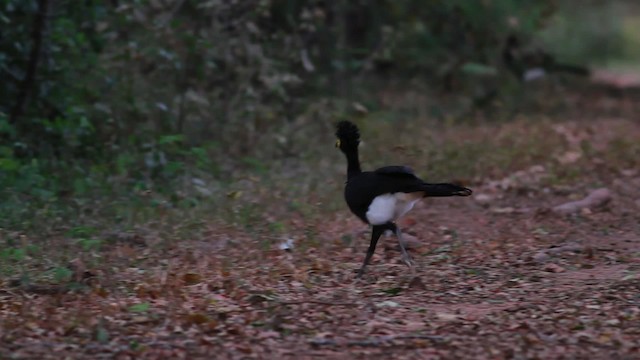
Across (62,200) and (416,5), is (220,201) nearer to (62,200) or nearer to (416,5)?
(62,200)

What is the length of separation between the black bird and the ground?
7.06m

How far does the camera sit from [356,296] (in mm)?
6129

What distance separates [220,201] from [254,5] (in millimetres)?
3177

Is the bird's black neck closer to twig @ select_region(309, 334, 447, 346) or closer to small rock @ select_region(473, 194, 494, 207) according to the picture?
twig @ select_region(309, 334, 447, 346)

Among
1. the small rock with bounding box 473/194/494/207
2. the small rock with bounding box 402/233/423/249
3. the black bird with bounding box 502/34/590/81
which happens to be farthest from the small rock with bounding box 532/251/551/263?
the black bird with bounding box 502/34/590/81

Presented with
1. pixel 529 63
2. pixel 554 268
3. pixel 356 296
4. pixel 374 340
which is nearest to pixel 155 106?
pixel 356 296

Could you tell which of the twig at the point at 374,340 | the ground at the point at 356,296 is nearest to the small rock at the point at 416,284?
the ground at the point at 356,296

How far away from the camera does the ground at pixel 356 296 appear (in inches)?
200

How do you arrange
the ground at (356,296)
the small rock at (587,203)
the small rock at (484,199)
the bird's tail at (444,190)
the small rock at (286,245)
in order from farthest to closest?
1. the small rock at (484,199)
2. the small rock at (587,203)
3. the small rock at (286,245)
4. the bird's tail at (444,190)
5. the ground at (356,296)

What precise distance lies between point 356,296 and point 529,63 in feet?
35.9

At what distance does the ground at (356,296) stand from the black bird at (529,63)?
278 inches

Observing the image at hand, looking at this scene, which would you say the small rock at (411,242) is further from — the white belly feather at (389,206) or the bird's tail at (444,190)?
the bird's tail at (444,190)

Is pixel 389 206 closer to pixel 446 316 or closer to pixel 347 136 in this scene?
pixel 347 136

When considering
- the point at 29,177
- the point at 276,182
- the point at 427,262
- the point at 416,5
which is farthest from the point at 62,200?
the point at 416,5
